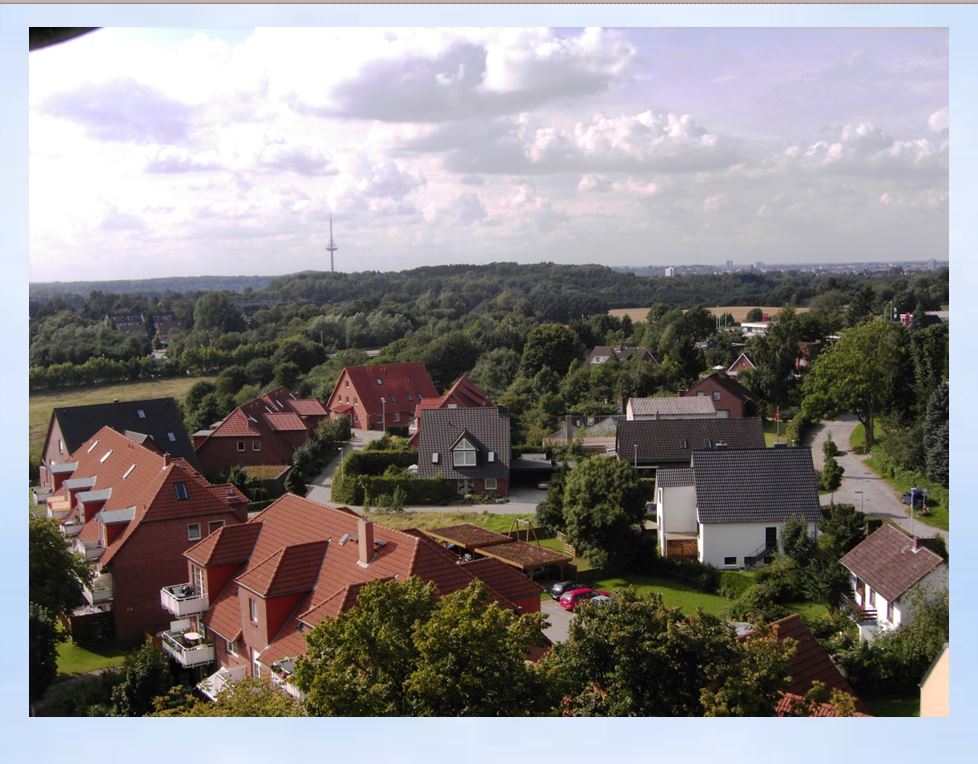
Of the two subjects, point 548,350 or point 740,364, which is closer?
point 740,364

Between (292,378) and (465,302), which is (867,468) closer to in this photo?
(292,378)

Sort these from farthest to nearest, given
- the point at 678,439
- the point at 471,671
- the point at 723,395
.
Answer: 1. the point at 723,395
2. the point at 678,439
3. the point at 471,671

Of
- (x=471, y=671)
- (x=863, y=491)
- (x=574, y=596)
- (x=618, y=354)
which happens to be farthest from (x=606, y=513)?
(x=618, y=354)

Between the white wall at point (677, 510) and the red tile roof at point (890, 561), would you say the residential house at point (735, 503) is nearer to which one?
the white wall at point (677, 510)

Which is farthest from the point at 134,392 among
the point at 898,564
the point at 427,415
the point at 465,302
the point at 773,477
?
the point at 898,564

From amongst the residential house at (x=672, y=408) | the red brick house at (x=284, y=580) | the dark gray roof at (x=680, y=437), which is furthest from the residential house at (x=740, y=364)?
the red brick house at (x=284, y=580)

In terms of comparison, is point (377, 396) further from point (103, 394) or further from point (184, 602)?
point (184, 602)
